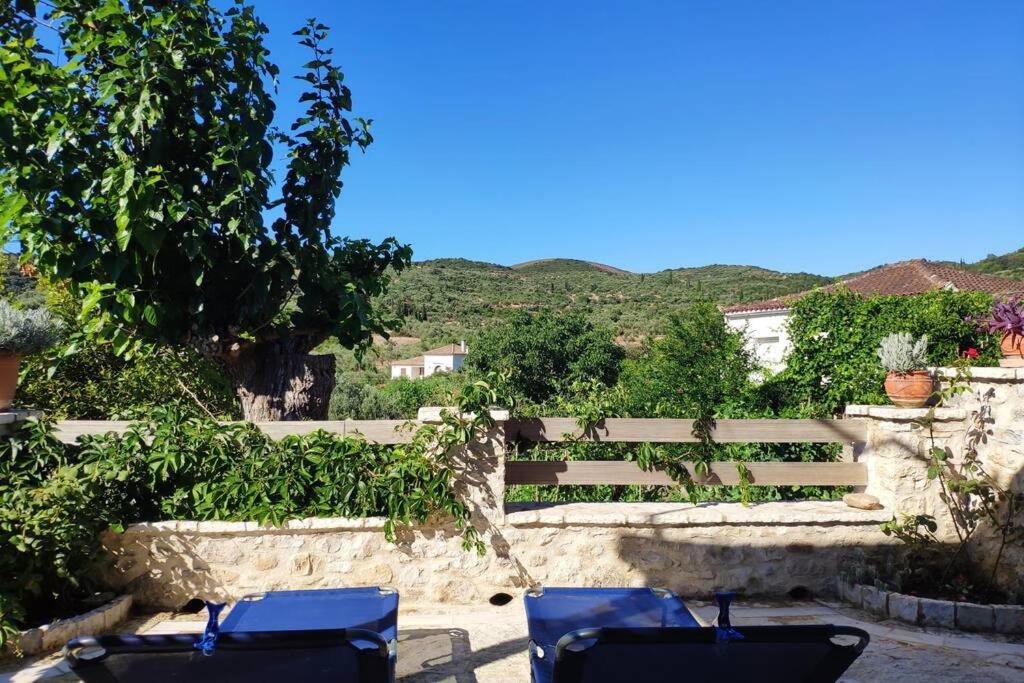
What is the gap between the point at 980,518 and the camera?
4.01m

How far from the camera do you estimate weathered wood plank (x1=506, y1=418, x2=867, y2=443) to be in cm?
411

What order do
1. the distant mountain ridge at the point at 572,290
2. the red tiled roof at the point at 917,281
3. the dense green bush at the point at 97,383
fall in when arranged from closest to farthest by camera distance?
1. the dense green bush at the point at 97,383
2. the red tiled roof at the point at 917,281
3. the distant mountain ridge at the point at 572,290

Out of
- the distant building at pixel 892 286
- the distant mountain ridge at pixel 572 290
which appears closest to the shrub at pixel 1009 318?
the distant building at pixel 892 286

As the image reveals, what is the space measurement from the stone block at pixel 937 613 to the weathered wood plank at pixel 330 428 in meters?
3.07

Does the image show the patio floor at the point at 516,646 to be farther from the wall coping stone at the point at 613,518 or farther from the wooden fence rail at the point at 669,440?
the wooden fence rail at the point at 669,440

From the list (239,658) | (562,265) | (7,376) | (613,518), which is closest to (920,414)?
(613,518)

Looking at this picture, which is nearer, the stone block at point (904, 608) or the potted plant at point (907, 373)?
the stone block at point (904, 608)

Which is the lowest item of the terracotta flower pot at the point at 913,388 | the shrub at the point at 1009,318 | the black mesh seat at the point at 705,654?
the black mesh seat at the point at 705,654

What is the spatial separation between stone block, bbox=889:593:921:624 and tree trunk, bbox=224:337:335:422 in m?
3.98

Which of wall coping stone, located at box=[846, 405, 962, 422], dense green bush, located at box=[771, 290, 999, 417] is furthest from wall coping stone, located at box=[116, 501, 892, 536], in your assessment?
dense green bush, located at box=[771, 290, 999, 417]

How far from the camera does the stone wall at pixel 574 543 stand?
374 cm

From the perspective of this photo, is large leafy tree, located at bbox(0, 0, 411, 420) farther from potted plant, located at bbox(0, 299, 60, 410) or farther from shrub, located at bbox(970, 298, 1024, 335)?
shrub, located at bbox(970, 298, 1024, 335)

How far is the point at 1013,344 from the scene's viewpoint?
415 centimetres

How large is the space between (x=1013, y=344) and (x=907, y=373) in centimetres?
66
